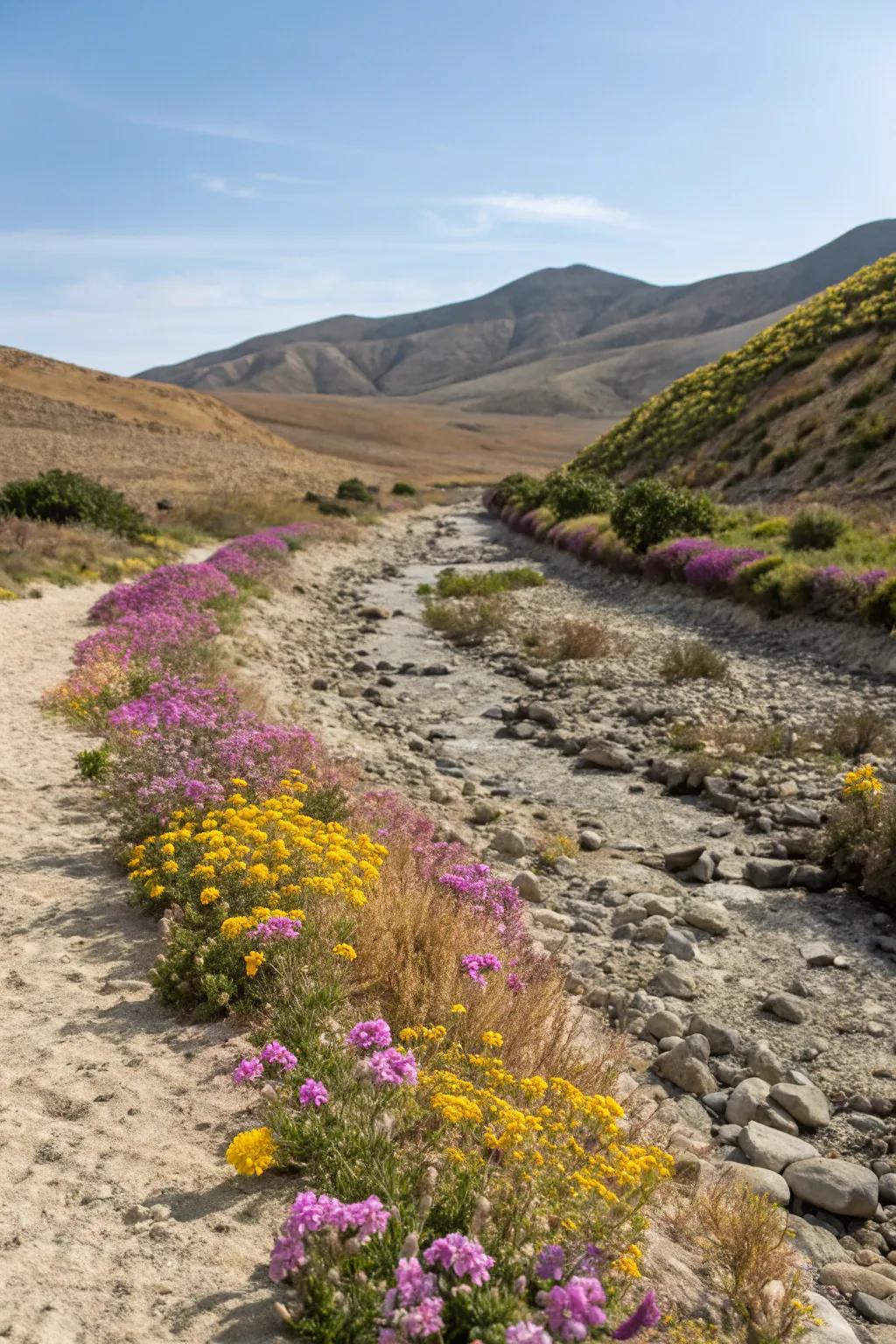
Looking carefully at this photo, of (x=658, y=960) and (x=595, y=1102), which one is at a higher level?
(x=595, y=1102)

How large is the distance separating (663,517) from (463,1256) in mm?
21507

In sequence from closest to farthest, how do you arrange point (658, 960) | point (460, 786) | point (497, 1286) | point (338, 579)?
point (497, 1286) < point (658, 960) < point (460, 786) < point (338, 579)

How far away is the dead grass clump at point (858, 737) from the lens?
400 inches

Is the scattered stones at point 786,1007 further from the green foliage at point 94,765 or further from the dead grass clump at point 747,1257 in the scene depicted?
the green foliage at point 94,765

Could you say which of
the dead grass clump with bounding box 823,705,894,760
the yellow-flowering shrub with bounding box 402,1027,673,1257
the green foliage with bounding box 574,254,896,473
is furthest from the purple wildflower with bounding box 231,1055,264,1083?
the green foliage with bounding box 574,254,896,473

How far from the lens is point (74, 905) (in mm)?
6043

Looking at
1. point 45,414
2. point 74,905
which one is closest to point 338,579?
point 74,905

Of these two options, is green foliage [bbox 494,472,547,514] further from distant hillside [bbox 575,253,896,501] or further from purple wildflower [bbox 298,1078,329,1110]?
purple wildflower [bbox 298,1078,329,1110]

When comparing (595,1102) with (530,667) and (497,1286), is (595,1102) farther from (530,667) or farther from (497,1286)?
(530,667)

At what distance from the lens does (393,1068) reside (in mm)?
3467

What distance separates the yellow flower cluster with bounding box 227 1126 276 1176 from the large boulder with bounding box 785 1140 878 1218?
8.57 feet

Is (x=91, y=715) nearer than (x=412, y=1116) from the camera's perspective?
No

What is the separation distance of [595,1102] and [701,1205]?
669 millimetres

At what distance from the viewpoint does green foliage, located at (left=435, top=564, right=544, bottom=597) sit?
2303 cm
